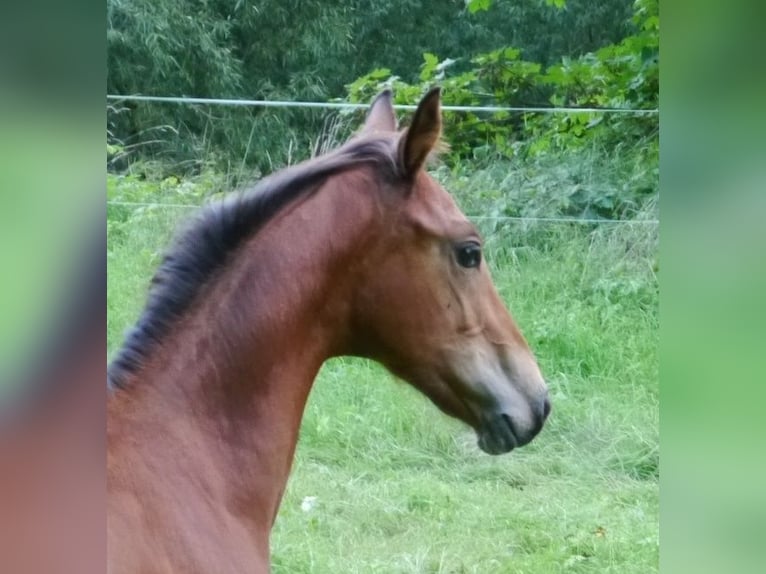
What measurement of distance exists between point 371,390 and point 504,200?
17.5 inches

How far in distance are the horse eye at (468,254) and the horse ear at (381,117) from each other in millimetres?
219

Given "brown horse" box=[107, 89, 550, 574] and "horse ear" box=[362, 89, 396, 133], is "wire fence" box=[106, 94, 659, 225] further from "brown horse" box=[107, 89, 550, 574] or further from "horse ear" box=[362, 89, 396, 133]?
"brown horse" box=[107, 89, 550, 574]

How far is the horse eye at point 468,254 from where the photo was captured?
1181mm

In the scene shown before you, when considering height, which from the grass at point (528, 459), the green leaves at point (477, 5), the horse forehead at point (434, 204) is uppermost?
the green leaves at point (477, 5)

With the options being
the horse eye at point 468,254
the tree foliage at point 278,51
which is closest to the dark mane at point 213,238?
the horse eye at point 468,254

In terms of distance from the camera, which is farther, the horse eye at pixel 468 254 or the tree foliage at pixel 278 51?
the tree foliage at pixel 278 51

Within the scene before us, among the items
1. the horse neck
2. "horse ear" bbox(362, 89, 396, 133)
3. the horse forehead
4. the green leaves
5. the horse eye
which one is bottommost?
the horse neck

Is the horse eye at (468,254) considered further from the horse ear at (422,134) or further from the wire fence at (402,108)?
the wire fence at (402,108)

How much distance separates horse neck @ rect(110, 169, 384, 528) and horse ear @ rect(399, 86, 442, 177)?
0.21 feet

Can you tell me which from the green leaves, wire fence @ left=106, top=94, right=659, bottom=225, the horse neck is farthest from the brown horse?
the green leaves

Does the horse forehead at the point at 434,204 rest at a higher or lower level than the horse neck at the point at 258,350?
higher

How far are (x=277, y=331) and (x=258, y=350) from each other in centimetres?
4

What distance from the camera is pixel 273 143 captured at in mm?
1521

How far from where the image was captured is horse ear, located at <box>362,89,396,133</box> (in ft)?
4.10
